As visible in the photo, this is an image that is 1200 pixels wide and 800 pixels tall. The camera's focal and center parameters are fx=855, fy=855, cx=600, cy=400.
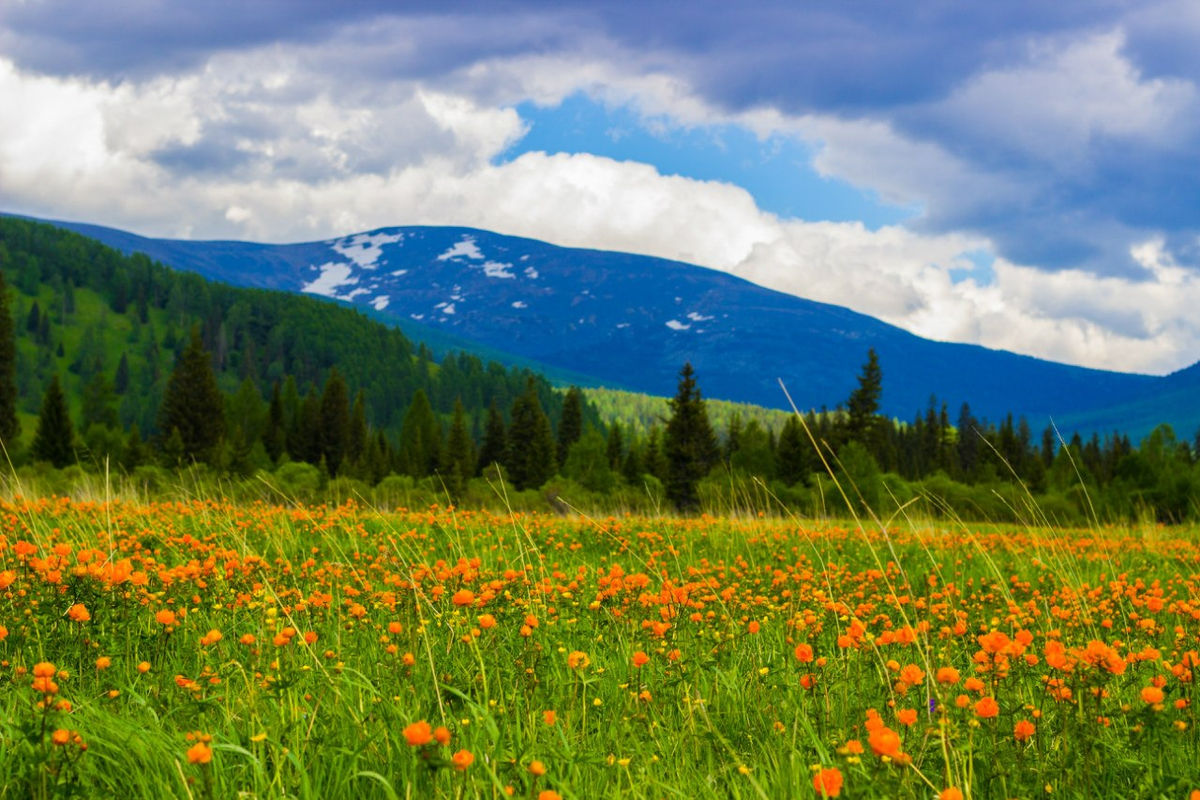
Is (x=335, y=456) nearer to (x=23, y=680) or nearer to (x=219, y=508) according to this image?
(x=219, y=508)

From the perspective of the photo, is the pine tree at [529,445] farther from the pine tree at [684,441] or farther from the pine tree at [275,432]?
the pine tree at [275,432]

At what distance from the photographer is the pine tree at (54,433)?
236 ft

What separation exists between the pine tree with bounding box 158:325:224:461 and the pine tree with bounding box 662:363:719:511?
4482 cm

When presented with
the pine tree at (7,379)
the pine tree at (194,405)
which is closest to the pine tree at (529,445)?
the pine tree at (194,405)

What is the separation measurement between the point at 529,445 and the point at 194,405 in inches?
1209

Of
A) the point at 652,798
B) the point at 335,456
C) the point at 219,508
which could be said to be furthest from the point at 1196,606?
the point at 335,456

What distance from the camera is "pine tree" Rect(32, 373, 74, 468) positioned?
71988mm

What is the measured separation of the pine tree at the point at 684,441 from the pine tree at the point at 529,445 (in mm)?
23225

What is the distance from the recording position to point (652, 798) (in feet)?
9.44

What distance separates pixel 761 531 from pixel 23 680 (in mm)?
8716

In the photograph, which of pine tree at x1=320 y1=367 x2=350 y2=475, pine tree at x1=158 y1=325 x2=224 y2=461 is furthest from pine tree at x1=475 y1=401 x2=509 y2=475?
pine tree at x1=158 y1=325 x2=224 y2=461

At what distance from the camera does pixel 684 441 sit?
178ft

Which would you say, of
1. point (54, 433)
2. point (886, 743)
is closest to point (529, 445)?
point (54, 433)

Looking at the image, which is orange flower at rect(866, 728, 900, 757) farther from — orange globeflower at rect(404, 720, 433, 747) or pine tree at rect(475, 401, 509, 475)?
pine tree at rect(475, 401, 509, 475)
